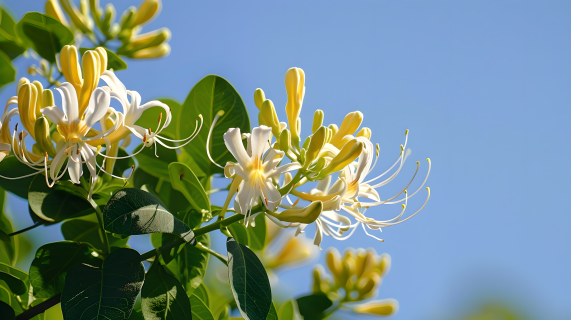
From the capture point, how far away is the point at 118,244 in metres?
1.27

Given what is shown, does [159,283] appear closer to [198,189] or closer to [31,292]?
[198,189]

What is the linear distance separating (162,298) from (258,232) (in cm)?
45

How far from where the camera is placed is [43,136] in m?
0.97

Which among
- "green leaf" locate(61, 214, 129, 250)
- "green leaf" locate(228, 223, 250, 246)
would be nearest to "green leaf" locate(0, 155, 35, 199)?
"green leaf" locate(61, 214, 129, 250)

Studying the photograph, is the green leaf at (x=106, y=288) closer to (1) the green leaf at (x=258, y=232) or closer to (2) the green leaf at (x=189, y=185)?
(2) the green leaf at (x=189, y=185)

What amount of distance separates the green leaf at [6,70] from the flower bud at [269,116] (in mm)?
829

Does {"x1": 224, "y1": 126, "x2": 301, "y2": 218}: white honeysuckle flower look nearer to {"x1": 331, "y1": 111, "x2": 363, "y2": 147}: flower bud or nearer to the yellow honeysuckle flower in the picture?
{"x1": 331, "y1": 111, "x2": 363, "y2": 147}: flower bud

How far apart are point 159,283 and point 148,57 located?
1.18 meters

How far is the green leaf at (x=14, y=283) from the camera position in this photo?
3.52 feet

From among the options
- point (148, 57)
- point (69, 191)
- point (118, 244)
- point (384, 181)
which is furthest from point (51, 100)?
point (148, 57)

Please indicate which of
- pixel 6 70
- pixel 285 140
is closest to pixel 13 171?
pixel 6 70

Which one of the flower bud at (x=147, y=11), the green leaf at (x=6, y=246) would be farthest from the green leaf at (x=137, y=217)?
the flower bud at (x=147, y=11)

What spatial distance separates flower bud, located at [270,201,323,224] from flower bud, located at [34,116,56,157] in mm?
513

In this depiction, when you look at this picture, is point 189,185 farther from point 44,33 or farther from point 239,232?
point 44,33
